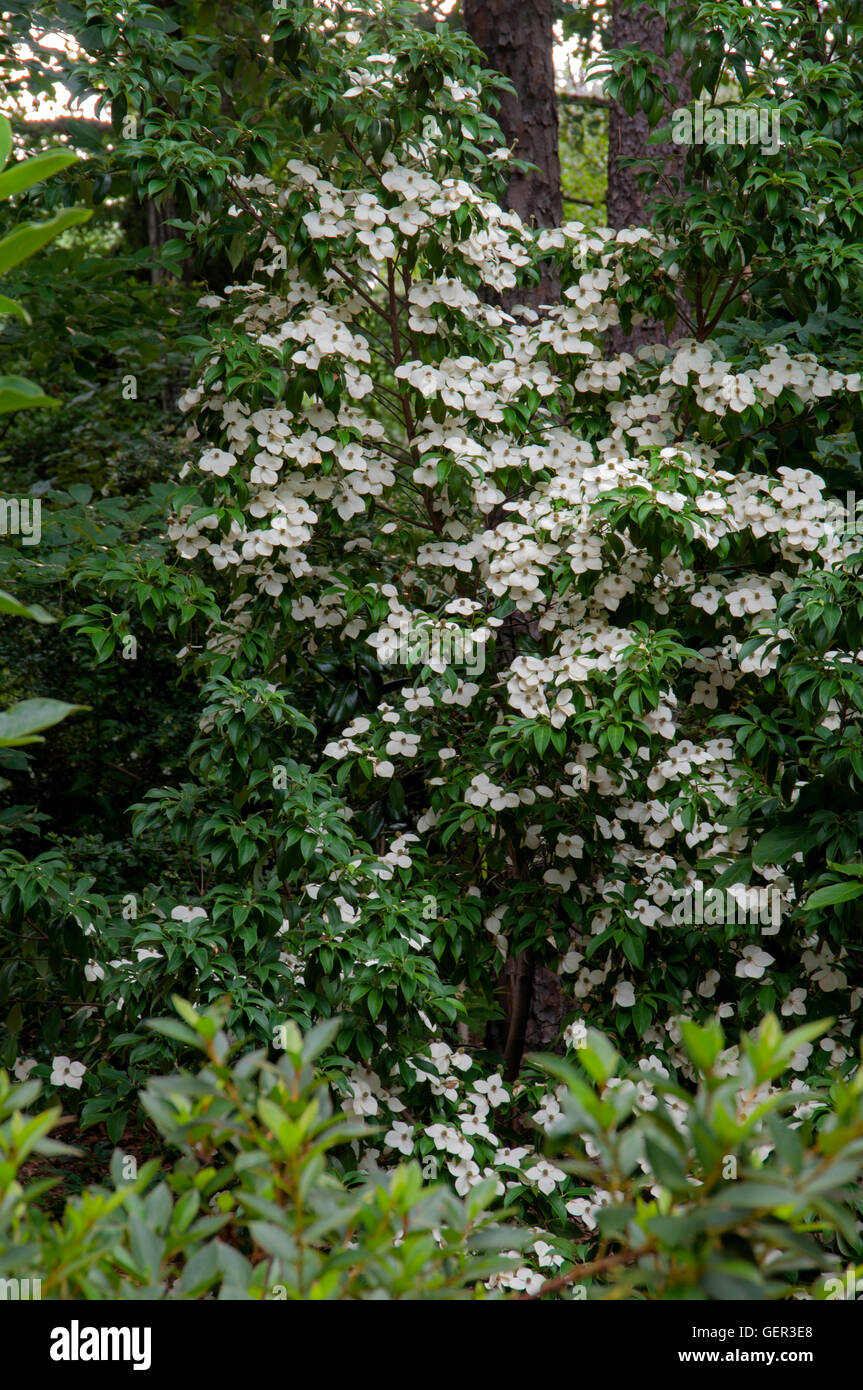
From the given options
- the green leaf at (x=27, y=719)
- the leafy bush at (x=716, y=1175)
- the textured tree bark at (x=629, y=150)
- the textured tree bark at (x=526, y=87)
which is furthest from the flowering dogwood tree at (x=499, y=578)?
the leafy bush at (x=716, y=1175)

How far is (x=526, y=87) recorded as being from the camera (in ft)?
17.6

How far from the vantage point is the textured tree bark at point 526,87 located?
5.37 m

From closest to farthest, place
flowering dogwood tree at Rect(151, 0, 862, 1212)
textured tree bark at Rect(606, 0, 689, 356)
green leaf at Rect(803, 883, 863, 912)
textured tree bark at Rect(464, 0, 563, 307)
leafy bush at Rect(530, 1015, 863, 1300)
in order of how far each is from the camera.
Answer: leafy bush at Rect(530, 1015, 863, 1300) < green leaf at Rect(803, 883, 863, 912) < flowering dogwood tree at Rect(151, 0, 862, 1212) < textured tree bark at Rect(464, 0, 563, 307) < textured tree bark at Rect(606, 0, 689, 356)

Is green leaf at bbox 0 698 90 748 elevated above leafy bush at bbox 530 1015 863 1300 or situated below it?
above

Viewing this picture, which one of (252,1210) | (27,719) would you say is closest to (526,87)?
(27,719)

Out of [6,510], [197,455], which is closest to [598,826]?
[6,510]

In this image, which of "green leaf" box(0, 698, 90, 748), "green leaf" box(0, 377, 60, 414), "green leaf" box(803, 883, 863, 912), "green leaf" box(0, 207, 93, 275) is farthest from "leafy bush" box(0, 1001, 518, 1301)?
"green leaf" box(803, 883, 863, 912)

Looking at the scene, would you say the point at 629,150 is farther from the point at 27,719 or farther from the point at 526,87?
the point at 27,719

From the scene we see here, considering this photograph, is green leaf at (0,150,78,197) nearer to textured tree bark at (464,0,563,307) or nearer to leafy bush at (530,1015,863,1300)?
leafy bush at (530,1015,863,1300)

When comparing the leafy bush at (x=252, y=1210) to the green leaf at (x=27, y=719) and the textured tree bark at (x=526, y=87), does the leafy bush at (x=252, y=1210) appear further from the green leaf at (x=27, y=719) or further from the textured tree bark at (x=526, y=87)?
the textured tree bark at (x=526, y=87)

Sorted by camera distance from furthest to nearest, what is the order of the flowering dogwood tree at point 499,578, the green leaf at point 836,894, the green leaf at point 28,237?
the flowering dogwood tree at point 499,578 → the green leaf at point 836,894 → the green leaf at point 28,237

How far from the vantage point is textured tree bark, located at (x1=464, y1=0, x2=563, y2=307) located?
537 centimetres

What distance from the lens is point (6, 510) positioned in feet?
13.0
